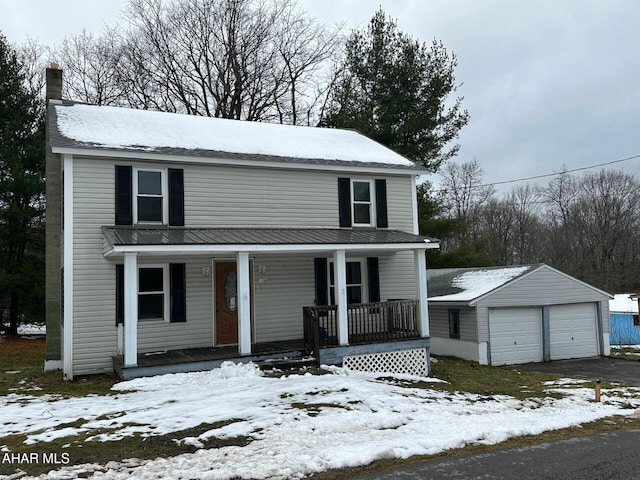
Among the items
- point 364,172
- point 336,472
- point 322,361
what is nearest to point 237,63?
point 364,172

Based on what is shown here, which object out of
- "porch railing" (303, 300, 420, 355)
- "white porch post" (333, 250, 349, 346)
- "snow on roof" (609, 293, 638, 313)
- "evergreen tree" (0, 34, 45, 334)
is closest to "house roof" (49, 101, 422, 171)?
"white porch post" (333, 250, 349, 346)

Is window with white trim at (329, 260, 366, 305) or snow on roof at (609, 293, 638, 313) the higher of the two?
window with white trim at (329, 260, 366, 305)

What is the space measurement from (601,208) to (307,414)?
39.9 meters

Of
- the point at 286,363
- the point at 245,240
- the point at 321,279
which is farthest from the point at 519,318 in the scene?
the point at 245,240

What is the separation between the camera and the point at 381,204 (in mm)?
14664

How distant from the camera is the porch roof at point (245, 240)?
1052 centimetres

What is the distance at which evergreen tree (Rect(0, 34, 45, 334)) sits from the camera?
21.3m

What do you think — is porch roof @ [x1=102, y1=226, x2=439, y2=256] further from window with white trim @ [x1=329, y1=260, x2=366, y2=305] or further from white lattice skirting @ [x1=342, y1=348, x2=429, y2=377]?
white lattice skirting @ [x1=342, y1=348, x2=429, y2=377]

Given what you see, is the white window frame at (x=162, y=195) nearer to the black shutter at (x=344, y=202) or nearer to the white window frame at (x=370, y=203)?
the black shutter at (x=344, y=202)

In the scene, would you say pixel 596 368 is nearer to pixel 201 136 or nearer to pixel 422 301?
pixel 422 301

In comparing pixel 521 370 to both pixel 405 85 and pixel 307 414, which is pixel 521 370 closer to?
pixel 307 414

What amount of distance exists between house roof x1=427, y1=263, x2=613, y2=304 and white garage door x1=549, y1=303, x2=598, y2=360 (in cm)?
90

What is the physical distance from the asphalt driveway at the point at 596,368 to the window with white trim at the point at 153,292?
33.0ft

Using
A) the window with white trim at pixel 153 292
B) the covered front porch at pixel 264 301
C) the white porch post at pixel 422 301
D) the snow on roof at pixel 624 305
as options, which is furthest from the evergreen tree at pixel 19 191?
the snow on roof at pixel 624 305
